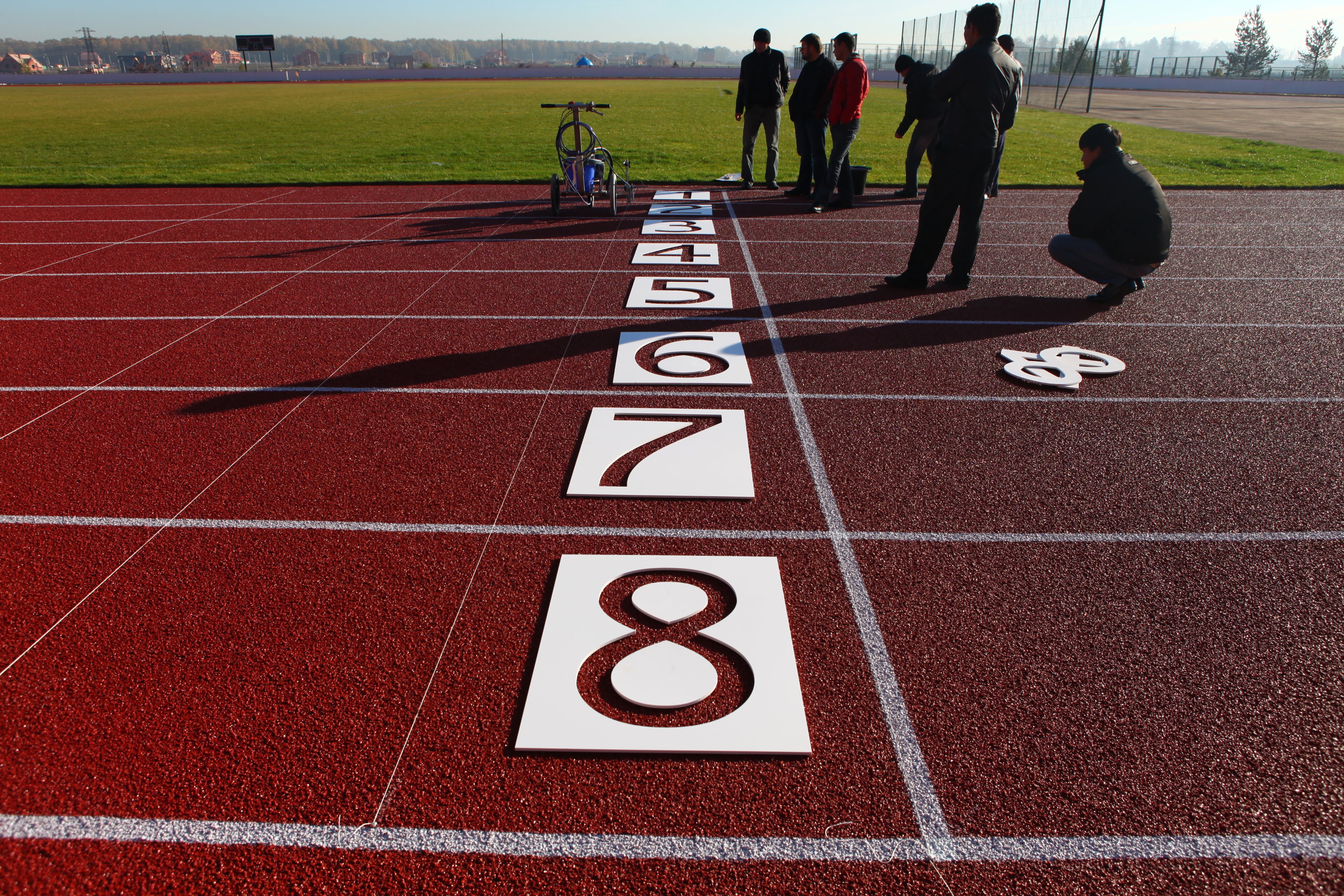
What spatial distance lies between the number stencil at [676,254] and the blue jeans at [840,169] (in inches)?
96.9

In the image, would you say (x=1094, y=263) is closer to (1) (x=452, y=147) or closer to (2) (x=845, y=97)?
(2) (x=845, y=97)

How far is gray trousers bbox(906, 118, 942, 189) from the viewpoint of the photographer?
1175cm

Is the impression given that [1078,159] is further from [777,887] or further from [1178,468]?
[777,887]

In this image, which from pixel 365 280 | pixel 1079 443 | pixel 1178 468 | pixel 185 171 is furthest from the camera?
pixel 185 171

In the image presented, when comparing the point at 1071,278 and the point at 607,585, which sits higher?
the point at 1071,278

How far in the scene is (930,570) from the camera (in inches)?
146

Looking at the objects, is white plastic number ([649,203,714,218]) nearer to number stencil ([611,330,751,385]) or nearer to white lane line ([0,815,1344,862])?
number stencil ([611,330,751,385])

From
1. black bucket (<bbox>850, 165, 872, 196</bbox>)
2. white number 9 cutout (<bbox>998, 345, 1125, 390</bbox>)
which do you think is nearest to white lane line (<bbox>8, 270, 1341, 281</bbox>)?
white number 9 cutout (<bbox>998, 345, 1125, 390</bbox>)

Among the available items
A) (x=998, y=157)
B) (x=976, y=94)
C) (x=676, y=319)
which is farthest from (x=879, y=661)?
(x=998, y=157)

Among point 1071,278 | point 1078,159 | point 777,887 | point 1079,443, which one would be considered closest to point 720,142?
point 1078,159

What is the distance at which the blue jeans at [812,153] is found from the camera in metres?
11.7

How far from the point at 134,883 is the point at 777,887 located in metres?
1.82

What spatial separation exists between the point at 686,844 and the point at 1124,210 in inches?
295

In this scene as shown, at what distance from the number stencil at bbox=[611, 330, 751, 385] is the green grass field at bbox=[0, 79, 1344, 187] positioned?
907cm
